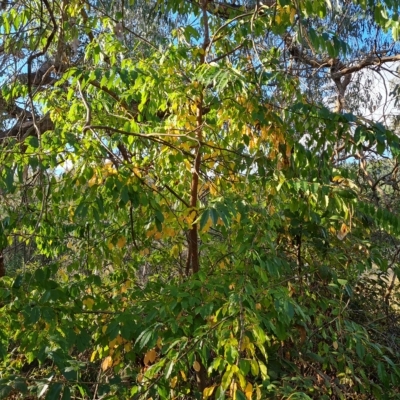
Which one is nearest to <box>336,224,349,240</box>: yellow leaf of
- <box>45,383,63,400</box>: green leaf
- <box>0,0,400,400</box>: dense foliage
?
<box>0,0,400,400</box>: dense foliage


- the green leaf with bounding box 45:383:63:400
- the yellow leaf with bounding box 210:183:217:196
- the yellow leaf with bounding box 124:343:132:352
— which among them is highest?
the yellow leaf with bounding box 210:183:217:196

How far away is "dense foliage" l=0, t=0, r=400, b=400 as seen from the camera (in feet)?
6.16

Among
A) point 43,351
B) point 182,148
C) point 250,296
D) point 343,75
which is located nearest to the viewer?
point 43,351

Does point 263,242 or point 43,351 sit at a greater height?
point 263,242

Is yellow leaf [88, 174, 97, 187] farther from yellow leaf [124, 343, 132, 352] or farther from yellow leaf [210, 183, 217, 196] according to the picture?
yellow leaf [124, 343, 132, 352]

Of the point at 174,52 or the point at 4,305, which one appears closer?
the point at 4,305

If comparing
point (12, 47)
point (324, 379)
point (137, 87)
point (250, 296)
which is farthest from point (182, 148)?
point (324, 379)

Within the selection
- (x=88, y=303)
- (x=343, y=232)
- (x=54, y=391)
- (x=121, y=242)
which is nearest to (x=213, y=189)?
(x=121, y=242)

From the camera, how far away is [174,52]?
227cm

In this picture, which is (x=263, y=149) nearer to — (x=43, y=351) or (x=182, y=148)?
(x=182, y=148)

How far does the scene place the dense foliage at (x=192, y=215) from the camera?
1879mm

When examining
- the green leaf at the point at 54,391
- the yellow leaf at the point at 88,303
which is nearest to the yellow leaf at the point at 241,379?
the green leaf at the point at 54,391

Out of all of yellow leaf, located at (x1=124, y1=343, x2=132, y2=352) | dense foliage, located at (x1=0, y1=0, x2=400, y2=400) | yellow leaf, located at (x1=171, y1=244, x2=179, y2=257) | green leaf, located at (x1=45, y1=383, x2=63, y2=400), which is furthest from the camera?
yellow leaf, located at (x1=171, y1=244, x2=179, y2=257)

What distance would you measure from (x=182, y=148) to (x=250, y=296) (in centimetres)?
67
